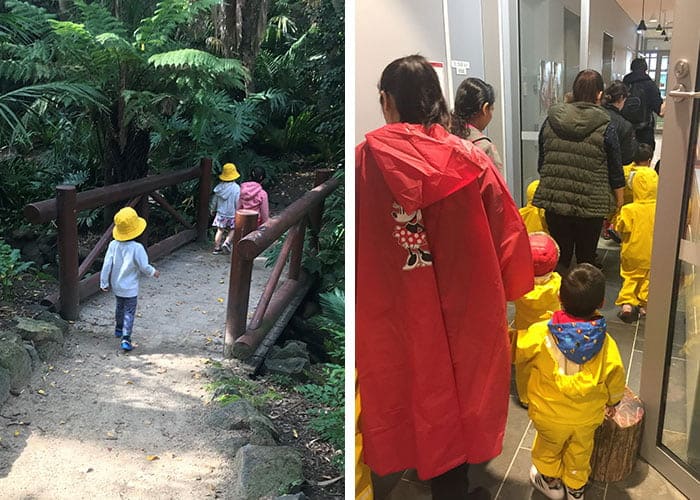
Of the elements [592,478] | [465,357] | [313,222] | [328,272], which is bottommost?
[592,478]

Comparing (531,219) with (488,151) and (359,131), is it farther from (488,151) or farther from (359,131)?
(359,131)

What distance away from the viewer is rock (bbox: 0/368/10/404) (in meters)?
1.55

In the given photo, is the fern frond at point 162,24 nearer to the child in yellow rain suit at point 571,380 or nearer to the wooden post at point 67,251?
the wooden post at point 67,251

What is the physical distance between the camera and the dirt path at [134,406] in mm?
1559

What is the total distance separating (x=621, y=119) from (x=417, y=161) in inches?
73.5

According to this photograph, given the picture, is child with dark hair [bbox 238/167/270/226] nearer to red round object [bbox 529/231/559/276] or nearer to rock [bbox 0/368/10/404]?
rock [bbox 0/368/10/404]

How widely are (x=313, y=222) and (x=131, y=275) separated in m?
0.45

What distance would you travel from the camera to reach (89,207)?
1558mm

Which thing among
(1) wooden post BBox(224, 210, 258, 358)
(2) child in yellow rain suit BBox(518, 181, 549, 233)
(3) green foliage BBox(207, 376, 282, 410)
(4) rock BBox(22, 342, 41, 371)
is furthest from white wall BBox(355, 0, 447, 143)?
(2) child in yellow rain suit BBox(518, 181, 549, 233)

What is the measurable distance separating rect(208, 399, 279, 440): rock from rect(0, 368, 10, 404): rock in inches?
18.3

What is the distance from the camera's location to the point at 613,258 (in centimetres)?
344

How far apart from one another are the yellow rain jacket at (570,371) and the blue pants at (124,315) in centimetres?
117

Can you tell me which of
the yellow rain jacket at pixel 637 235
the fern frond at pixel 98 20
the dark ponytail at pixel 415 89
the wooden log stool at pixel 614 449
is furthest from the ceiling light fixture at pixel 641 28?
the fern frond at pixel 98 20

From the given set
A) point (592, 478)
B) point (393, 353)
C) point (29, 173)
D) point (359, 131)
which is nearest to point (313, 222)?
point (359, 131)
